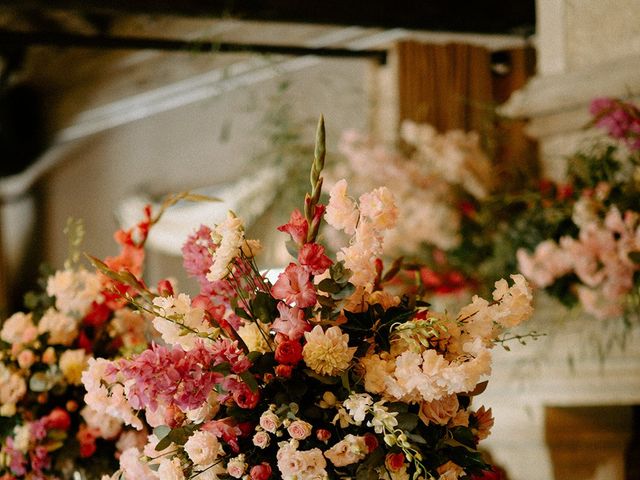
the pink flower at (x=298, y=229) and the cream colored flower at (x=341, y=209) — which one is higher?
the cream colored flower at (x=341, y=209)

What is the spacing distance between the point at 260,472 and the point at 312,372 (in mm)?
138

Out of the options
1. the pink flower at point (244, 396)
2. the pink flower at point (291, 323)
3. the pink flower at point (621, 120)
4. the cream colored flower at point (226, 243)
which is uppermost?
the pink flower at point (621, 120)

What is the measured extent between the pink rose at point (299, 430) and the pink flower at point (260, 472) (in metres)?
0.06

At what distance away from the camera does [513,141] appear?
3.17 meters

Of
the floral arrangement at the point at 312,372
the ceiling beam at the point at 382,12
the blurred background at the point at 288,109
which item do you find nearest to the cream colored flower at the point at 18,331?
the blurred background at the point at 288,109

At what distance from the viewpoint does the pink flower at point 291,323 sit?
3.58 ft

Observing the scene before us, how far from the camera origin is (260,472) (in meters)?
1.04

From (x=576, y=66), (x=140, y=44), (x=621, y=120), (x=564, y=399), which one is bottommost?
(x=564, y=399)

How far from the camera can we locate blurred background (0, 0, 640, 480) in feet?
7.67

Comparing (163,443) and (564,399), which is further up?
(163,443)

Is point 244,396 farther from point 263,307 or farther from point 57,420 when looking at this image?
point 57,420

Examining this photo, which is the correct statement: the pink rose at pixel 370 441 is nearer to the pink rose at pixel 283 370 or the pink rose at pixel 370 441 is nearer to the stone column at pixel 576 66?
the pink rose at pixel 283 370

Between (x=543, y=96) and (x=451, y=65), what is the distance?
99cm

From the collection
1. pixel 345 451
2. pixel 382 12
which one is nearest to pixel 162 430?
pixel 345 451
